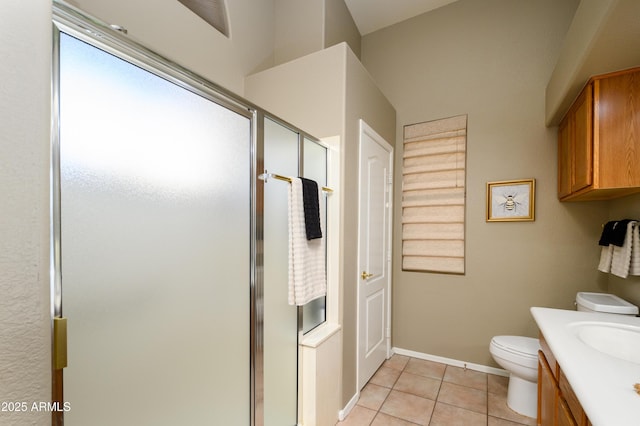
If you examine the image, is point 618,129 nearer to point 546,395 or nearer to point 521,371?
point 546,395

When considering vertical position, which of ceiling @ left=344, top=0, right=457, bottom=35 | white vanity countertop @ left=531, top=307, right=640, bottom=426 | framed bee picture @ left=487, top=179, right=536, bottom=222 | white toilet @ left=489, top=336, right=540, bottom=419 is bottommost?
white toilet @ left=489, top=336, right=540, bottom=419

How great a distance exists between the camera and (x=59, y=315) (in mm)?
739

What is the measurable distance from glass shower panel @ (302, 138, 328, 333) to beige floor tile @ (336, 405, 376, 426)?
2.29 ft

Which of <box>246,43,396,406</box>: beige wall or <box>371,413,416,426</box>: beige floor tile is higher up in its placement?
A: <box>246,43,396,406</box>: beige wall

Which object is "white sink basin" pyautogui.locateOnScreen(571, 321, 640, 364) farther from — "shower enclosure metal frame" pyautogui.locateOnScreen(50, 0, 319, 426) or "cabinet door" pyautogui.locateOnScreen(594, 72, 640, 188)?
"shower enclosure metal frame" pyautogui.locateOnScreen(50, 0, 319, 426)

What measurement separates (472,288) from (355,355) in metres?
1.30

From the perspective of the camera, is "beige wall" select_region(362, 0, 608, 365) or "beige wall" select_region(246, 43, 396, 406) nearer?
"beige wall" select_region(246, 43, 396, 406)

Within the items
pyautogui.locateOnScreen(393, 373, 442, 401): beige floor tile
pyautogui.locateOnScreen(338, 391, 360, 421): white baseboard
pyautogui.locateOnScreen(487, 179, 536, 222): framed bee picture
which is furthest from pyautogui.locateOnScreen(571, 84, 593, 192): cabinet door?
pyautogui.locateOnScreen(338, 391, 360, 421): white baseboard

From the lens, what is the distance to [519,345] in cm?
207

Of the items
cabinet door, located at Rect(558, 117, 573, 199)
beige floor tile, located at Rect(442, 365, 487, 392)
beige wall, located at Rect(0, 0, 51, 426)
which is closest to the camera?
beige wall, located at Rect(0, 0, 51, 426)

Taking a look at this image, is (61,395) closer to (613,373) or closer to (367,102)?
(613,373)

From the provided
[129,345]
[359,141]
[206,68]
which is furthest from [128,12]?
[129,345]

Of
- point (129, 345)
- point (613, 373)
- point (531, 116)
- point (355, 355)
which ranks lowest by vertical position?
point (355, 355)

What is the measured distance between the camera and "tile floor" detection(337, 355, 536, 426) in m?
1.96
